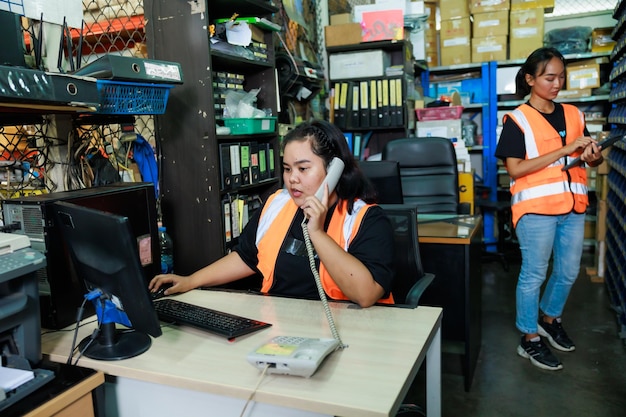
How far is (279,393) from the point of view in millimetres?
1033

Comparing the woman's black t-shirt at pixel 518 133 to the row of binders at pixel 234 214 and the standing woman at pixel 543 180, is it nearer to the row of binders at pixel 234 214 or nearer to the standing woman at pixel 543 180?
the standing woman at pixel 543 180

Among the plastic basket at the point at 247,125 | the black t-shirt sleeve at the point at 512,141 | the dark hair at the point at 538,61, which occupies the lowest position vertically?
the black t-shirt sleeve at the point at 512,141

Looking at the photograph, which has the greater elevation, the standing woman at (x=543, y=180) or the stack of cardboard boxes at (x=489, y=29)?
the stack of cardboard boxes at (x=489, y=29)

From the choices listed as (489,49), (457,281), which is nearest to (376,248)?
(457,281)

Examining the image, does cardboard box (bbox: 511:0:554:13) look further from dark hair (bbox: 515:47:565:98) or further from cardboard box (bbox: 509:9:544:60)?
dark hair (bbox: 515:47:565:98)

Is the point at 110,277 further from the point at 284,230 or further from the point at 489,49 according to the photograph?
the point at 489,49

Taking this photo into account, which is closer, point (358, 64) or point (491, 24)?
point (358, 64)

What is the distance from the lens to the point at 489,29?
5.23 meters

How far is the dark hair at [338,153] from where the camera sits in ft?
5.42

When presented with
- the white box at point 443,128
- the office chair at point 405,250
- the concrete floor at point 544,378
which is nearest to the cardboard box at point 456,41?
the white box at point 443,128

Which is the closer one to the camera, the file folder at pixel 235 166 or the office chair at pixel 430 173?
the file folder at pixel 235 166

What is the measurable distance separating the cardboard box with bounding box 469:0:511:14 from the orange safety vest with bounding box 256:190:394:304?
4253 mm

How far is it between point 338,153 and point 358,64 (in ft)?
10.2

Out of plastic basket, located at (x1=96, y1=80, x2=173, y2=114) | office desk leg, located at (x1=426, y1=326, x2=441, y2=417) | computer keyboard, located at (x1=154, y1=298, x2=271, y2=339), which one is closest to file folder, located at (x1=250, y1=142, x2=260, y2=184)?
plastic basket, located at (x1=96, y1=80, x2=173, y2=114)
